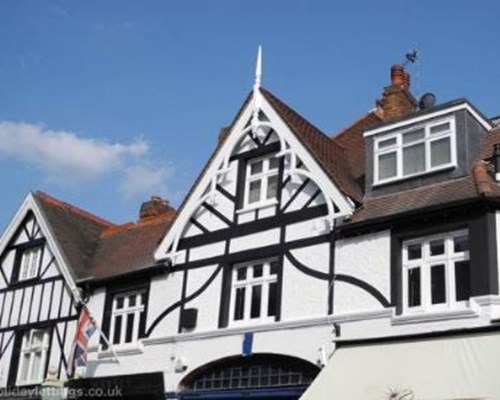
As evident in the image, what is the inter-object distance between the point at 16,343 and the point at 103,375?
4.03 m

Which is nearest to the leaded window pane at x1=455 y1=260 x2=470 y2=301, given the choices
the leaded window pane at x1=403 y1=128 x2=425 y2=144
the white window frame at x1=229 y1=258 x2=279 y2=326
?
the leaded window pane at x1=403 y1=128 x2=425 y2=144

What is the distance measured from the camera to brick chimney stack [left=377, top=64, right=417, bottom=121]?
21688 millimetres

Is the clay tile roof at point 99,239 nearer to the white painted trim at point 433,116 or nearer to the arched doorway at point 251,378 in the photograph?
the arched doorway at point 251,378

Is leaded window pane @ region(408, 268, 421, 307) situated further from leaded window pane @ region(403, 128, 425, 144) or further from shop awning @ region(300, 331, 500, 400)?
leaded window pane @ region(403, 128, 425, 144)

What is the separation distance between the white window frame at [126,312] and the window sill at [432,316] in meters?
7.39

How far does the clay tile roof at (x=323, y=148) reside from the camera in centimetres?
1734

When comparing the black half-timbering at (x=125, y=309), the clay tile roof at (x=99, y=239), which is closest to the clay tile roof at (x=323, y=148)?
the clay tile roof at (x=99, y=239)

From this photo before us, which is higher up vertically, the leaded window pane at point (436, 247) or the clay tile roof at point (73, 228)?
the clay tile roof at point (73, 228)

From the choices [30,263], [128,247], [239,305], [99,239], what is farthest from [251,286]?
[30,263]

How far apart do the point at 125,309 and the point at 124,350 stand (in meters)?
1.27

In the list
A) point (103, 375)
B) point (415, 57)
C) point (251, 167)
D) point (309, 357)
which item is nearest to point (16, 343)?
point (103, 375)

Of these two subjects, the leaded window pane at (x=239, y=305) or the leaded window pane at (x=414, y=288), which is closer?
the leaded window pane at (x=414, y=288)

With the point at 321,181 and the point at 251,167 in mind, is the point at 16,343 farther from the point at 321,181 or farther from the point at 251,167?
the point at 321,181

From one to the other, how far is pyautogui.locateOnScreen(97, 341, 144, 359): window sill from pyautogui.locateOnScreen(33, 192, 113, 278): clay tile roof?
8.57 ft
